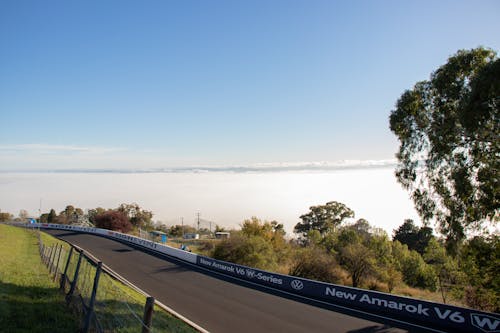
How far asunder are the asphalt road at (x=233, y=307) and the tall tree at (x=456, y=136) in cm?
878

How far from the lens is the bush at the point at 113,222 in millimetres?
64188

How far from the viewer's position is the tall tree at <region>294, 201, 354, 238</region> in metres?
87.0

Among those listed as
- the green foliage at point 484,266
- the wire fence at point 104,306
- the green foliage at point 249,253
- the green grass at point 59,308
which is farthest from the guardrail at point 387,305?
the wire fence at point 104,306

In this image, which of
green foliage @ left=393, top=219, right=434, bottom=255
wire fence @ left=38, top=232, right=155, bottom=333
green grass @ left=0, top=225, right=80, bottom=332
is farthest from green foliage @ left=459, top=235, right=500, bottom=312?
green foliage @ left=393, top=219, right=434, bottom=255

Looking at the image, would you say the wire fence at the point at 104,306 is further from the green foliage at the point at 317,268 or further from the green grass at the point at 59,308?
the green foliage at the point at 317,268

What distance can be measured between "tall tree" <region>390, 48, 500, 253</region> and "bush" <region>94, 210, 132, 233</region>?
180ft

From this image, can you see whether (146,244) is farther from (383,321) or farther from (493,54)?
(493,54)

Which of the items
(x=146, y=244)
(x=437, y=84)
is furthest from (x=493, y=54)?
(x=146, y=244)

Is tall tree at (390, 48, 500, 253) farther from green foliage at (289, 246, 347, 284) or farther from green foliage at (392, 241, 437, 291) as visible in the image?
green foliage at (392, 241, 437, 291)

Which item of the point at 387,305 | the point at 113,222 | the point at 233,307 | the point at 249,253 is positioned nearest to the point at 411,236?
the point at 249,253

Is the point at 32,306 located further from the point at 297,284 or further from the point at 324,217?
the point at 324,217

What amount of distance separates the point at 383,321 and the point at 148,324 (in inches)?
444

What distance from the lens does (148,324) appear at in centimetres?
645

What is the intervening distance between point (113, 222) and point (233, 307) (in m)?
54.4
